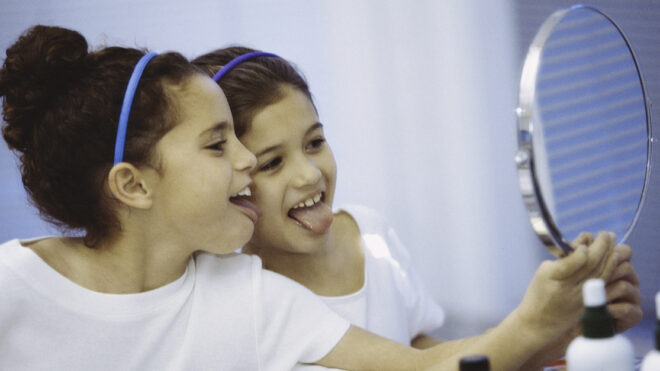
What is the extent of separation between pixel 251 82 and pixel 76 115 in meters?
0.30

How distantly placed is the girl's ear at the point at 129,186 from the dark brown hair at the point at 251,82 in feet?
0.65

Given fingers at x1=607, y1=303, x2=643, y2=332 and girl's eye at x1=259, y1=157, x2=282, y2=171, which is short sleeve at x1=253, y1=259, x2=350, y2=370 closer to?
girl's eye at x1=259, y1=157, x2=282, y2=171

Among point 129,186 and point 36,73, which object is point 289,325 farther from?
point 36,73

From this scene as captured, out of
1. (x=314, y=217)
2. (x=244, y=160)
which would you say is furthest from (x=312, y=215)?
(x=244, y=160)

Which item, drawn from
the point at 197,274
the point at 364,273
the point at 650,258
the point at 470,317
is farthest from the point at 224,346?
the point at 470,317

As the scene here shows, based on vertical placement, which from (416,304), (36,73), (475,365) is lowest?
(416,304)

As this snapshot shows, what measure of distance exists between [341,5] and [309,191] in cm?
183

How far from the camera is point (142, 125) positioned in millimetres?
1048

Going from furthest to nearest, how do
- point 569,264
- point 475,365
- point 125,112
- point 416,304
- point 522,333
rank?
point 416,304
point 125,112
point 522,333
point 569,264
point 475,365

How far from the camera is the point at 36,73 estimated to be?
1041 millimetres

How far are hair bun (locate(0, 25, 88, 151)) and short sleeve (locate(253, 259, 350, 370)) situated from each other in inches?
15.5

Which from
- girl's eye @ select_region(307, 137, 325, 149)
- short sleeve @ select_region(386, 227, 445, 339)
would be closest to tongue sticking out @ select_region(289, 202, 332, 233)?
girl's eye @ select_region(307, 137, 325, 149)

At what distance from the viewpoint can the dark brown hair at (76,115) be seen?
3.41 feet

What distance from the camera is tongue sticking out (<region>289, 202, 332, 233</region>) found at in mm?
1244
